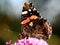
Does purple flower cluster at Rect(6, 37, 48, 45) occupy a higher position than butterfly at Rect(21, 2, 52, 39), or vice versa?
butterfly at Rect(21, 2, 52, 39)

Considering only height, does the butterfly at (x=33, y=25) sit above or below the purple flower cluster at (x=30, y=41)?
above

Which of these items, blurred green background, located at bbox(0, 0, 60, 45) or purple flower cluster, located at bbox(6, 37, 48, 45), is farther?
blurred green background, located at bbox(0, 0, 60, 45)

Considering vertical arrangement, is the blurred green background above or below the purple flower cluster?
above

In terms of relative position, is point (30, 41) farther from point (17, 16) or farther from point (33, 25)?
point (17, 16)

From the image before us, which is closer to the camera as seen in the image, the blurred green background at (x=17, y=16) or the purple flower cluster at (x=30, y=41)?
the purple flower cluster at (x=30, y=41)

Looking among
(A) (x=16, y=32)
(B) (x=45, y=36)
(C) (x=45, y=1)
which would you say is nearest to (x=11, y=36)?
(A) (x=16, y=32)

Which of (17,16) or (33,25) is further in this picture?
(17,16)

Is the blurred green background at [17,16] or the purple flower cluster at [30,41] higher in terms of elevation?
the blurred green background at [17,16]

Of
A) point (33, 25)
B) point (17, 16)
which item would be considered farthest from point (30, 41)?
point (17, 16)
